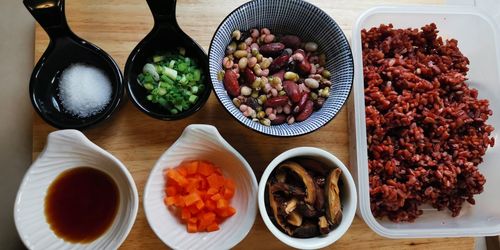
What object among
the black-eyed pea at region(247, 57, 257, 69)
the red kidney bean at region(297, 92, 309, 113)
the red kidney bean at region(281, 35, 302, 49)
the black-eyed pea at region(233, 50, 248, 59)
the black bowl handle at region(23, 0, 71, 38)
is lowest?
the red kidney bean at region(297, 92, 309, 113)

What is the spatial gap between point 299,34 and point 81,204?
2.58 feet

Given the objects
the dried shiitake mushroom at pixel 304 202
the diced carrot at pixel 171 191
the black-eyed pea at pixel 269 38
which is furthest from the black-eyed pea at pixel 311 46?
the diced carrot at pixel 171 191

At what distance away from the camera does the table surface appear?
4.18ft

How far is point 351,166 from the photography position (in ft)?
4.27

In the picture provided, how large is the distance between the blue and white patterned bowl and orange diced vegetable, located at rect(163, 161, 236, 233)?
0.20 metres

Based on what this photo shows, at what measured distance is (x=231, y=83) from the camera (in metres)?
1.20

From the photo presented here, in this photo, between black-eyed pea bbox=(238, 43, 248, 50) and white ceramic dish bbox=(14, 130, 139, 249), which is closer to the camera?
white ceramic dish bbox=(14, 130, 139, 249)

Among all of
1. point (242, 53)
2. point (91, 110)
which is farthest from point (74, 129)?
point (242, 53)

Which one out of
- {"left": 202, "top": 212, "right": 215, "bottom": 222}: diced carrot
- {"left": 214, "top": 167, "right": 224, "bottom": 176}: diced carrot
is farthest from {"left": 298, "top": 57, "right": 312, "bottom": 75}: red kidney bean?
{"left": 202, "top": 212, "right": 215, "bottom": 222}: diced carrot

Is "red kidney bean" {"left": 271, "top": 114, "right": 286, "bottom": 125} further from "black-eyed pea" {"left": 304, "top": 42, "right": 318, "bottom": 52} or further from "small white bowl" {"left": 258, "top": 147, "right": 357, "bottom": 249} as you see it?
"black-eyed pea" {"left": 304, "top": 42, "right": 318, "bottom": 52}

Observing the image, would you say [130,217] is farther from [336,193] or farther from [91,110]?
[336,193]

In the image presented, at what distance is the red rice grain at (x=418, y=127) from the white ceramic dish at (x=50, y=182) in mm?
668

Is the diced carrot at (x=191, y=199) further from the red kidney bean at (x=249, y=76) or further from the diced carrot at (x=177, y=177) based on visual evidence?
the red kidney bean at (x=249, y=76)

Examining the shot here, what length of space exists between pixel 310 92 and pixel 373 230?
419 mm
